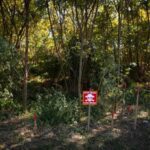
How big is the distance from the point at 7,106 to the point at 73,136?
226 centimetres

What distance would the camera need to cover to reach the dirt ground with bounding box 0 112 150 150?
6145mm

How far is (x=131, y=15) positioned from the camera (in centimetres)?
1134

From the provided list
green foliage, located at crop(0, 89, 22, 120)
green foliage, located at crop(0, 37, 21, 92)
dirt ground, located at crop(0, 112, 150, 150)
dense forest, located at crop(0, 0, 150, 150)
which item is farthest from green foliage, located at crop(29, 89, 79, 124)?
green foliage, located at crop(0, 37, 21, 92)

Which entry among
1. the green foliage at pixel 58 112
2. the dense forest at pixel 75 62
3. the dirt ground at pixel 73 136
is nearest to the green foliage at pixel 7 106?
the dense forest at pixel 75 62

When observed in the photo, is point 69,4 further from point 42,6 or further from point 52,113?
point 52,113

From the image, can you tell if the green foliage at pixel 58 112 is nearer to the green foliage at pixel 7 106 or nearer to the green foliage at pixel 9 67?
the green foliage at pixel 7 106

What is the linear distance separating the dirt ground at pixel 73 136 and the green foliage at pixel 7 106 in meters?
0.36

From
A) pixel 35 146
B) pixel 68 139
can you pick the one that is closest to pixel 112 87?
pixel 68 139

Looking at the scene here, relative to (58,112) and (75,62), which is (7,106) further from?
(75,62)

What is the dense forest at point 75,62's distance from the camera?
7.44 meters

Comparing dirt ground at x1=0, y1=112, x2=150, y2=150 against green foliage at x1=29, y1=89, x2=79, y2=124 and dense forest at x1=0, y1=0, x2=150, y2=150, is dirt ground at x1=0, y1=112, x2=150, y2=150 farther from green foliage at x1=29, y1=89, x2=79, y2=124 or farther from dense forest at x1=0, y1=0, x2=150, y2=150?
green foliage at x1=29, y1=89, x2=79, y2=124

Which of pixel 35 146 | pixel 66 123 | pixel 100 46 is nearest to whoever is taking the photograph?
pixel 35 146

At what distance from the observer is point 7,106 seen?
26.3 feet

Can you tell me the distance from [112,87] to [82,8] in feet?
7.47
